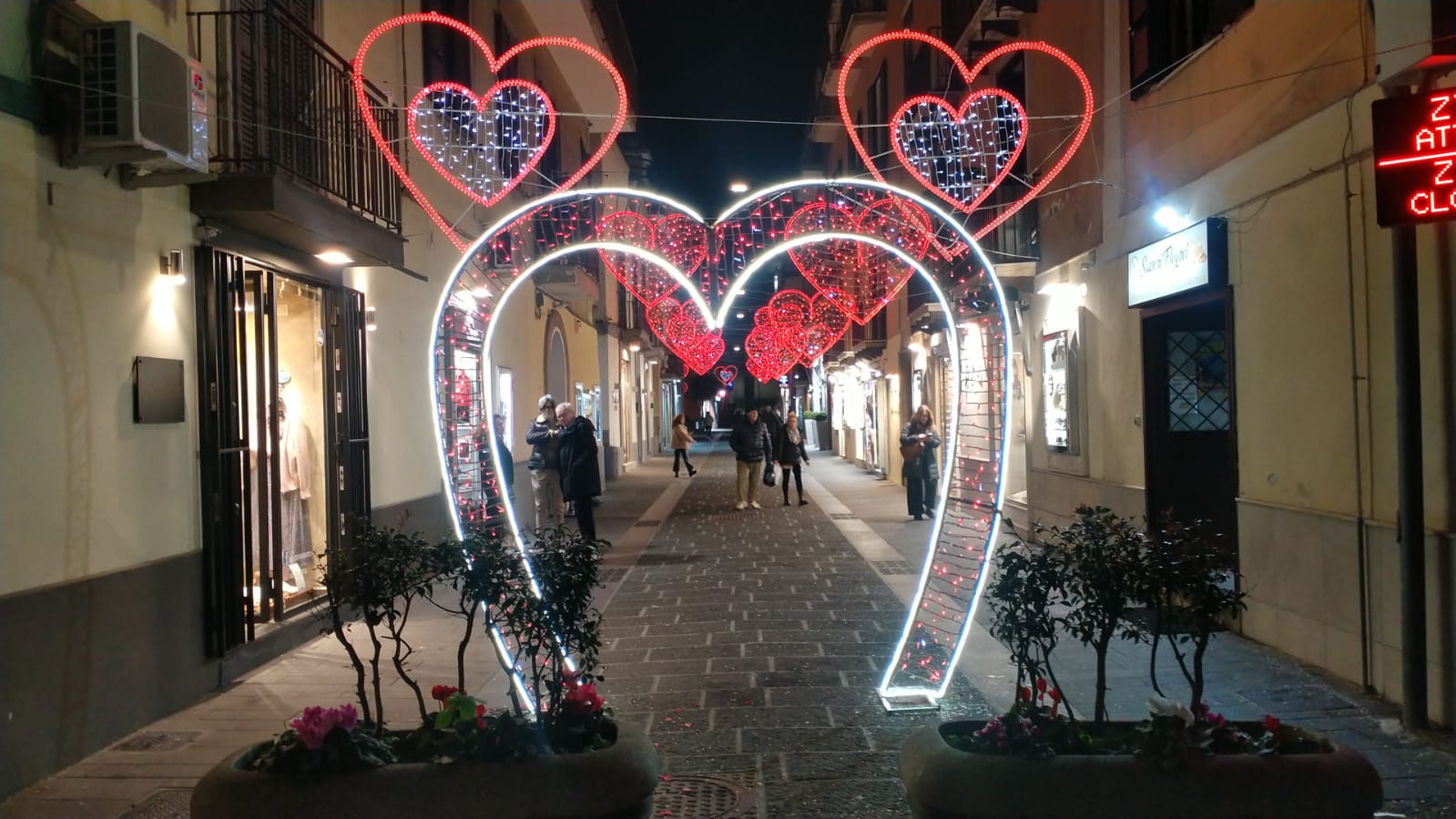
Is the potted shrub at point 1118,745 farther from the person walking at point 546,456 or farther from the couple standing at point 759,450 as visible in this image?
the couple standing at point 759,450

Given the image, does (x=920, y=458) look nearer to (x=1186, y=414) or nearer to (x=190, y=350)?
(x=1186, y=414)

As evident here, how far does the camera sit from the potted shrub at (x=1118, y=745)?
337 cm

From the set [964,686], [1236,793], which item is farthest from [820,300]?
[1236,793]

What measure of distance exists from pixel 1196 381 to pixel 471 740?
309 inches

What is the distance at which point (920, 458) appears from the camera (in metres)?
15.3

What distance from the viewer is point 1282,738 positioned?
3.60 meters

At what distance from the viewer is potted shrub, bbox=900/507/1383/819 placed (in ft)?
11.0

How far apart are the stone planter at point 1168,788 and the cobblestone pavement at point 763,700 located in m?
1.06

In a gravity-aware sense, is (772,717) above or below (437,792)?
below

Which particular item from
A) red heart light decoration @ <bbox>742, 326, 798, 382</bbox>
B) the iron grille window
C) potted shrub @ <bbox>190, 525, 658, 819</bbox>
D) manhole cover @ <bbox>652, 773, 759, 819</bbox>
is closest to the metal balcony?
the iron grille window

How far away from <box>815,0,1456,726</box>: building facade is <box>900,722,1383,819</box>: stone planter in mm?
2451

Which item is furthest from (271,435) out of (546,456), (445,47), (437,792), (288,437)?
(445,47)

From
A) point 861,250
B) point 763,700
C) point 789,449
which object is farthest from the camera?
point 789,449

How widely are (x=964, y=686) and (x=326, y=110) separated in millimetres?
6796
